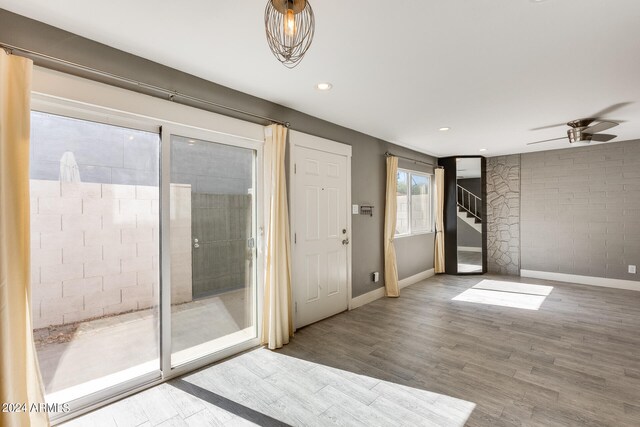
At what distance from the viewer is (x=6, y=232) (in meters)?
1.62

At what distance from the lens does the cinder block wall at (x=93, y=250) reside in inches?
84.9

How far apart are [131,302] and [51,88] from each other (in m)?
1.70

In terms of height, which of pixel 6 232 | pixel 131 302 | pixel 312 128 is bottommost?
pixel 131 302

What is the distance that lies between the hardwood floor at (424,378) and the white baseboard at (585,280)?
1834 millimetres

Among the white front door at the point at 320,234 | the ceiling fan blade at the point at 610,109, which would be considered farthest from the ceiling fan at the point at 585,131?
the white front door at the point at 320,234

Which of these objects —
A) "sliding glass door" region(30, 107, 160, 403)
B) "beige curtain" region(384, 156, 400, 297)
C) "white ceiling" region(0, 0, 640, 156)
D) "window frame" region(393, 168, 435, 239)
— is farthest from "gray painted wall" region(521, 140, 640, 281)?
"sliding glass door" region(30, 107, 160, 403)

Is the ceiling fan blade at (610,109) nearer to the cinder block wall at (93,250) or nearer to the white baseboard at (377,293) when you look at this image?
the white baseboard at (377,293)

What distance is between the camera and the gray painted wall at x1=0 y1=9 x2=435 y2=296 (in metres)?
1.89

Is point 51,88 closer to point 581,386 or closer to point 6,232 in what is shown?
point 6,232

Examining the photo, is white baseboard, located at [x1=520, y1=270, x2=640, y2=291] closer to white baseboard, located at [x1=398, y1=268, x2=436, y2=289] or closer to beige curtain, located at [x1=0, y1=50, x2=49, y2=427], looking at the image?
white baseboard, located at [x1=398, y1=268, x2=436, y2=289]

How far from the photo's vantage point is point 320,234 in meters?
3.81

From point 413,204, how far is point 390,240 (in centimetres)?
152

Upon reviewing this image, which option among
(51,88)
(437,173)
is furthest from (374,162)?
(51,88)

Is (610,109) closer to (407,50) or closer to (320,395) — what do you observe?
(407,50)
